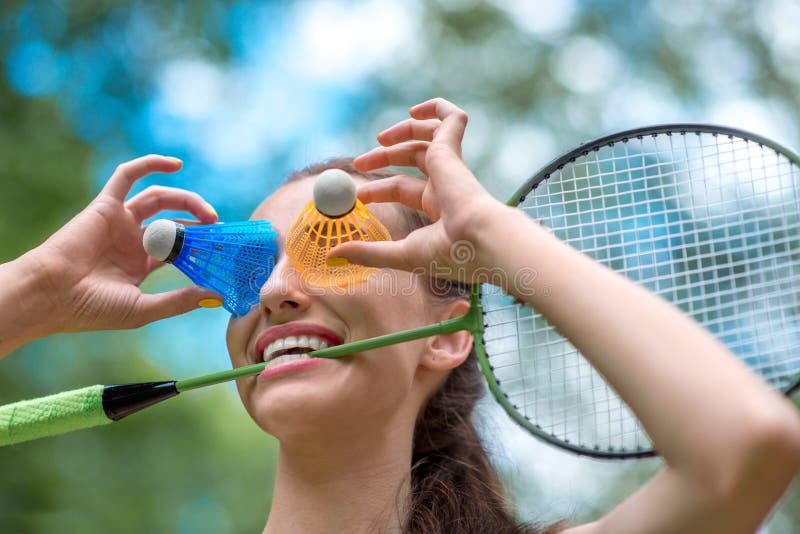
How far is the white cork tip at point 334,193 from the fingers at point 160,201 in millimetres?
473

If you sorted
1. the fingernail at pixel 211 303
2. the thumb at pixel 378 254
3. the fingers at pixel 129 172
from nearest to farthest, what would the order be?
the thumb at pixel 378 254 < the fingernail at pixel 211 303 < the fingers at pixel 129 172

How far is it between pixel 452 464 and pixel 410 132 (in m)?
0.67

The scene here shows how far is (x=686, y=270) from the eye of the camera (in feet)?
5.60

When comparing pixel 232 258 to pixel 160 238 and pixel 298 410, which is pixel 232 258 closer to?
pixel 160 238

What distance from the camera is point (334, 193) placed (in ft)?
5.05

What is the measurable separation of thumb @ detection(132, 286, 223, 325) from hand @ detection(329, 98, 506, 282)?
0.35m

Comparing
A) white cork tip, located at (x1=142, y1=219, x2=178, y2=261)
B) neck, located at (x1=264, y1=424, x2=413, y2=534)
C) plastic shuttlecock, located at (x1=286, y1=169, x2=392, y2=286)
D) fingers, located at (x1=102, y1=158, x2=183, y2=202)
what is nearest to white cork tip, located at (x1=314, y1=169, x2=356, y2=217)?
plastic shuttlecock, located at (x1=286, y1=169, x2=392, y2=286)

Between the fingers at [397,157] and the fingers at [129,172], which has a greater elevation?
the fingers at [129,172]

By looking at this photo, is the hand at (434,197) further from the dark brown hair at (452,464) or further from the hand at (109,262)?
the hand at (109,262)

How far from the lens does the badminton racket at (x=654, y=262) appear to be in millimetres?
1616

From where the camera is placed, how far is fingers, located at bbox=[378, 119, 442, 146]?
164 centimetres

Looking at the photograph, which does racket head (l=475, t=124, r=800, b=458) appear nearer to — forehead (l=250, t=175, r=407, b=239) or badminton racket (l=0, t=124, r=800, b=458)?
badminton racket (l=0, t=124, r=800, b=458)

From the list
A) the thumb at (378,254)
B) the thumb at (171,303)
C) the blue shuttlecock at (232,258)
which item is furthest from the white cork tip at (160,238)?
the thumb at (378,254)

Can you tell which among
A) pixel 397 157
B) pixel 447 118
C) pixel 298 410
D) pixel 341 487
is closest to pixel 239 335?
pixel 298 410
